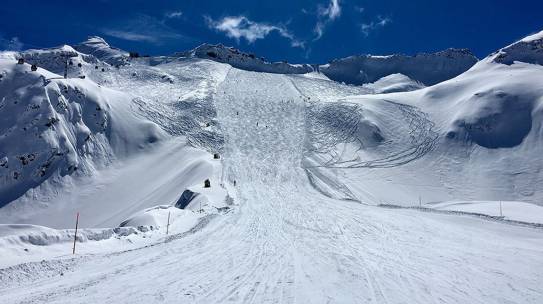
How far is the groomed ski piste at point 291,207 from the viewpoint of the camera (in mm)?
11445

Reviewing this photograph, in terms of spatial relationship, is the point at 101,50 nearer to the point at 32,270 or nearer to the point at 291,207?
the point at 291,207

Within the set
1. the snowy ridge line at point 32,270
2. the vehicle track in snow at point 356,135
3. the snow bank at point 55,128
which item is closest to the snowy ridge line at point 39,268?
the snowy ridge line at point 32,270

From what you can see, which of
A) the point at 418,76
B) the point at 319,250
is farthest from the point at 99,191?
the point at 418,76

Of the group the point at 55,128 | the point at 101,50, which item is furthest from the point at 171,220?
the point at 101,50

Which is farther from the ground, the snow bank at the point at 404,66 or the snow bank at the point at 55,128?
the snow bank at the point at 404,66

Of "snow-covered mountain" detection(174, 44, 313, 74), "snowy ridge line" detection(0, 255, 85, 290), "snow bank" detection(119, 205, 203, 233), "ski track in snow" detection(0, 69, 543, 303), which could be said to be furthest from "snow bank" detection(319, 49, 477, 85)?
"snowy ridge line" detection(0, 255, 85, 290)

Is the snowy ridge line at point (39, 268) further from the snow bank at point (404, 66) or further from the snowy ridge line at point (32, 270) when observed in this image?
the snow bank at point (404, 66)

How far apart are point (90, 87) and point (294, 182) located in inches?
1254

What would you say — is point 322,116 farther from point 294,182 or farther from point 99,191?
point 99,191

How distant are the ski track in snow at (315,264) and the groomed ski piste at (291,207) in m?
0.07

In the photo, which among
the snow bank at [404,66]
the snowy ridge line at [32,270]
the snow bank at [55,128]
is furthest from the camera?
the snow bank at [404,66]

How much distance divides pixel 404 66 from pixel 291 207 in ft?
354

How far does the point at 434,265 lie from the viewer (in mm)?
14031

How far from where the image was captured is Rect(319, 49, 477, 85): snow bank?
12175cm
